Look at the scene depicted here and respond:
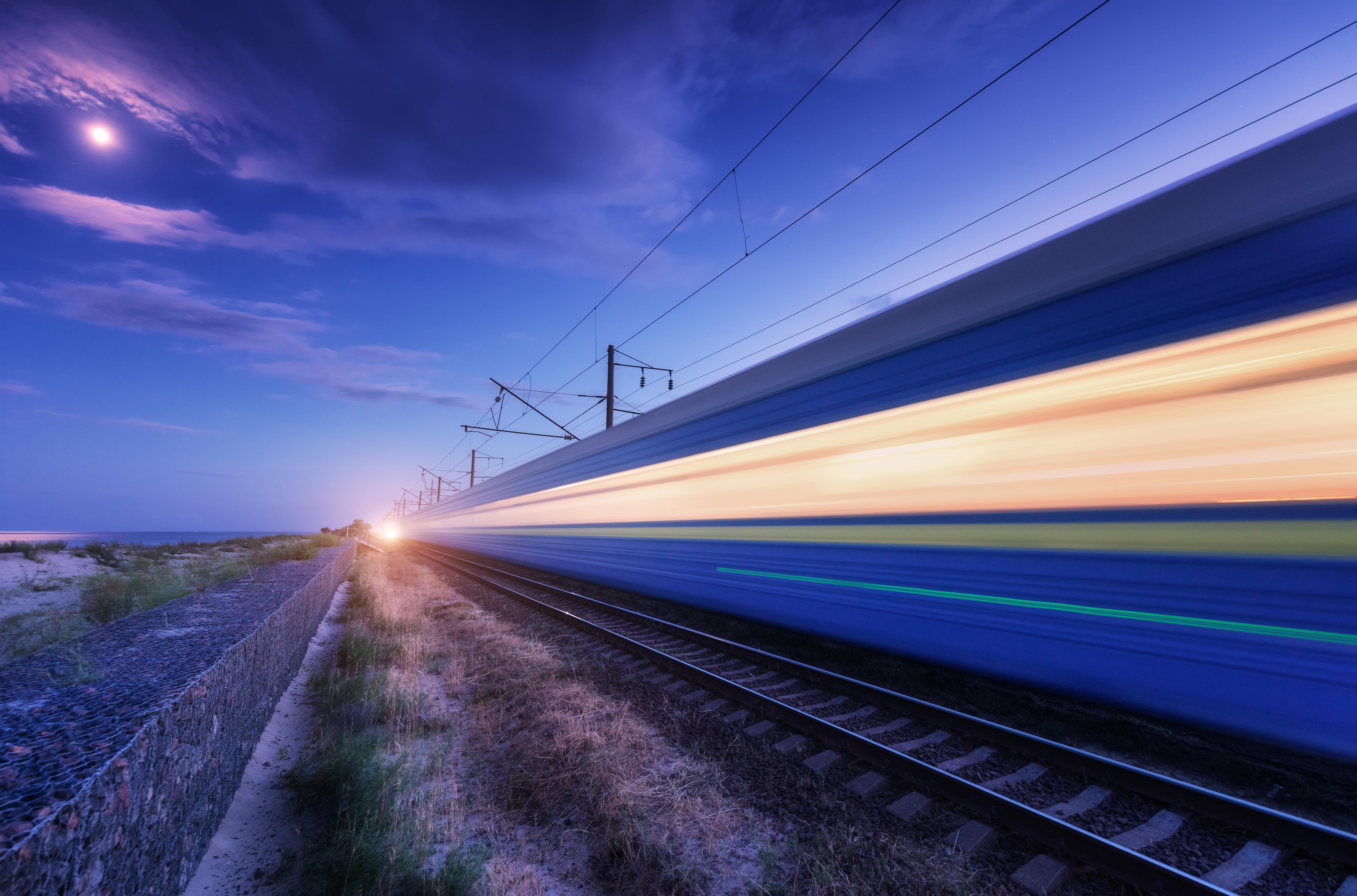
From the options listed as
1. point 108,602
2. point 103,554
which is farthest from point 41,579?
point 108,602

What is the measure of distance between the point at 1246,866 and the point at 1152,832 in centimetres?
31

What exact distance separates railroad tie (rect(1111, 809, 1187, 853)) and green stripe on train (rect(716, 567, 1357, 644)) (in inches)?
39.1

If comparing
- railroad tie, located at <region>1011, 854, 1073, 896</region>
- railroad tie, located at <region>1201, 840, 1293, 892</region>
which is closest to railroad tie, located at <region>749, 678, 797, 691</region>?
railroad tie, located at <region>1011, 854, 1073, 896</region>

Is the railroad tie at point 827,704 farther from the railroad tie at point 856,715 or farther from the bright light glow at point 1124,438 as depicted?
the bright light glow at point 1124,438

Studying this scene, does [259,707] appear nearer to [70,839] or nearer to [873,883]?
[70,839]

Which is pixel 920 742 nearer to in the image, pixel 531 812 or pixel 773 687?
pixel 773 687

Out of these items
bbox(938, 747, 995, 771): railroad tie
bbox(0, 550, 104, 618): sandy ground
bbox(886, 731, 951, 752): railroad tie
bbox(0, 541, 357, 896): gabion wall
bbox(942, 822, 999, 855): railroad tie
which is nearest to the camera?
bbox(0, 541, 357, 896): gabion wall

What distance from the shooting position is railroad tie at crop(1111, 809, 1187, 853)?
249 cm

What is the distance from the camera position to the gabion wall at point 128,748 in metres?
1.41

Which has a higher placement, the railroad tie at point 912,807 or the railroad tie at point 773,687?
the railroad tie at point 773,687

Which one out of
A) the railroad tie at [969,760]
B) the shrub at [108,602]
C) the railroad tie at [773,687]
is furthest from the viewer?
the shrub at [108,602]

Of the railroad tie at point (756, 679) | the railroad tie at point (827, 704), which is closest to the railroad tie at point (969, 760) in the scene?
the railroad tie at point (827, 704)

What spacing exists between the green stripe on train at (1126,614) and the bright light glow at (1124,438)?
2.07 ft

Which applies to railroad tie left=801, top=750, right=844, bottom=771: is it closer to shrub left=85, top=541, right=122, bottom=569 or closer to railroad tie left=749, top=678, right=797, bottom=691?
railroad tie left=749, top=678, right=797, bottom=691
